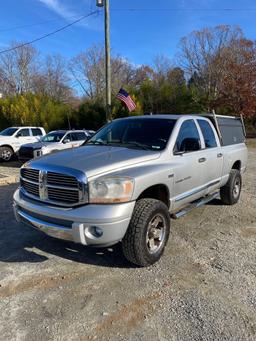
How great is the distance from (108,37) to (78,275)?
42.2 feet

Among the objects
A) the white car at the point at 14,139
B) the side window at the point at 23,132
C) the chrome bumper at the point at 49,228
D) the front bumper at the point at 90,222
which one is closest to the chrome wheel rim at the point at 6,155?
the white car at the point at 14,139

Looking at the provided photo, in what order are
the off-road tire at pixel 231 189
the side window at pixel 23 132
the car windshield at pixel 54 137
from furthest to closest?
the side window at pixel 23 132
the car windshield at pixel 54 137
the off-road tire at pixel 231 189

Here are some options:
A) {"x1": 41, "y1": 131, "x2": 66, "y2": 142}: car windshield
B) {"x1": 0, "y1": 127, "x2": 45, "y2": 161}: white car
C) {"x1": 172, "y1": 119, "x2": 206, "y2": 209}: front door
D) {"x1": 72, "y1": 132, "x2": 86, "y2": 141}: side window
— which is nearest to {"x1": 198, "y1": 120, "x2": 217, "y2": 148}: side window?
{"x1": 172, "y1": 119, "x2": 206, "y2": 209}: front door

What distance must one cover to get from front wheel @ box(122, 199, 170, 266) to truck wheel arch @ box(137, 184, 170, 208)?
0.90ft

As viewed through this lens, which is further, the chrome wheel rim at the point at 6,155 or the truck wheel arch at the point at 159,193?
the chrome wheel rim at the point at 6,155

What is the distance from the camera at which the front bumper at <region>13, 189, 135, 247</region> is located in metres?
3.47

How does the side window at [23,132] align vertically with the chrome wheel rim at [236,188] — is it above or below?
above

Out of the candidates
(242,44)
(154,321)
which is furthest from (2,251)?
(242,44)

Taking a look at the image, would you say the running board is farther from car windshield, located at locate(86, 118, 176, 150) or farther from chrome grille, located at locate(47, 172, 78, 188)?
chrome grille, located at locate(47, 172, 78, 188)

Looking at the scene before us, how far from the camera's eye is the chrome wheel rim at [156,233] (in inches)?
159

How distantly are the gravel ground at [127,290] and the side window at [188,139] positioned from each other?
133 cm

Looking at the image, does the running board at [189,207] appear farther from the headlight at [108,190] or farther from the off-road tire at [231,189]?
the headlight at [108,190]

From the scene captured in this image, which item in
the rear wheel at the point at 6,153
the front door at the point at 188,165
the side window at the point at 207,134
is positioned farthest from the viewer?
the rear wheel at the point at 6,153

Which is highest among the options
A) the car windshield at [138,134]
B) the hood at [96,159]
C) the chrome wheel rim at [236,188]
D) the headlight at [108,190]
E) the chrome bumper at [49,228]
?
the car windshield at [138,134]
